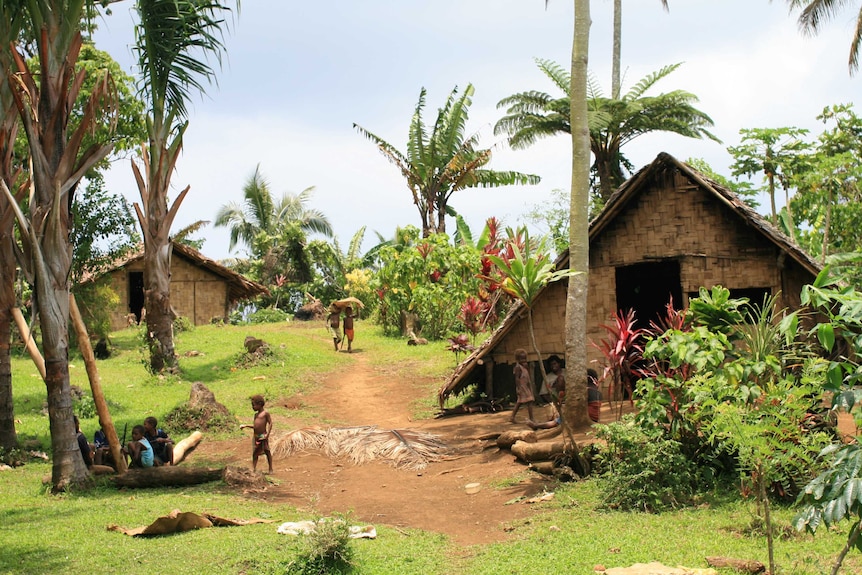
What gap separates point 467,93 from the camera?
24719 mm

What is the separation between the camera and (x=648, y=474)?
782 cm

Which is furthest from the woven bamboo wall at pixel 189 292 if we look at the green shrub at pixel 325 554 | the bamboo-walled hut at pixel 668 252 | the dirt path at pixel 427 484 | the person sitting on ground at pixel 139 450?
the green shrub at pixel 325 554

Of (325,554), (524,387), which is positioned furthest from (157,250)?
(325,554)

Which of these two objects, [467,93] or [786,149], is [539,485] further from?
[467,93]

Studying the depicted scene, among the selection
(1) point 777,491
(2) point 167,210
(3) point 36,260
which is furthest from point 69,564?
(2) point 167,210

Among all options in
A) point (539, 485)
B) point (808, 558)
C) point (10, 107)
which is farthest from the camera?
point (10, 107)

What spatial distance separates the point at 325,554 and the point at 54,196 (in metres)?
5.26

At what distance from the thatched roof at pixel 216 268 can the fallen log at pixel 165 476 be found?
48.8ft

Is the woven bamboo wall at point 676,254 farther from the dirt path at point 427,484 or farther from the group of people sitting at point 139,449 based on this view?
the group of people sitting at point 139,449

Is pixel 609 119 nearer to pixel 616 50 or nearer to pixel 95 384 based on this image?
pixel 616 50

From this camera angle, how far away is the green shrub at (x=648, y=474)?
7.84m

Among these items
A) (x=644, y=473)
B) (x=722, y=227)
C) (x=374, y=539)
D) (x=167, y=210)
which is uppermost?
(x=167, y=210)

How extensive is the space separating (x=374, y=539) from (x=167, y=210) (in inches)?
467

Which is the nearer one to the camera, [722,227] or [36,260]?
[36,260]
